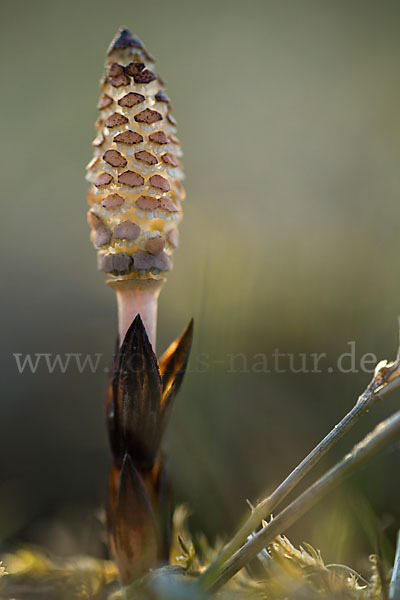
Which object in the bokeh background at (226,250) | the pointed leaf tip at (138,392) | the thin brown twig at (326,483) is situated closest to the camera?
the thin brown twig at (326,483)

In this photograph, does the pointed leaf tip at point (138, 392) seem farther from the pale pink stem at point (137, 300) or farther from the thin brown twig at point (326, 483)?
the thin brown twig at point (326, 483)

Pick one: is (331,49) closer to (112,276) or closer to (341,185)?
(341,185)

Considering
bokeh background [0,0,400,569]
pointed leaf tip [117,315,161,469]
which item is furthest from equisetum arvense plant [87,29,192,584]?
bokeh background [0,0,400,569]

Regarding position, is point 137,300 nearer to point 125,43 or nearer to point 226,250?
point 125,43

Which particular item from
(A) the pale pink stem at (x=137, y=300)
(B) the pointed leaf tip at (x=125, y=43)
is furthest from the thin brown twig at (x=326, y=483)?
(B) the pointed leaf tip at (x=125, y=43)

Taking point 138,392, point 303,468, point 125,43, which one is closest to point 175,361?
point 138,392

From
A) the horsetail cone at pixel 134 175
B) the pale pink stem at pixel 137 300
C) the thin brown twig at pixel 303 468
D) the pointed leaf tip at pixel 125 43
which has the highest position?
the pointed leaf tip at pixel 125 43

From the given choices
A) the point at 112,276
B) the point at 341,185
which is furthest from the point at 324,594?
the point at 341,185

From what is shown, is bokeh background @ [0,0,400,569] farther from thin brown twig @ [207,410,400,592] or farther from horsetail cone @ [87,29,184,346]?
horsetail cone @ [87,29,184,346]
